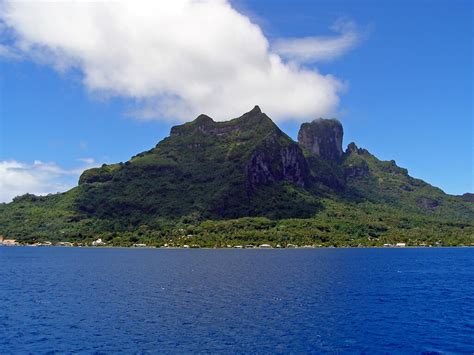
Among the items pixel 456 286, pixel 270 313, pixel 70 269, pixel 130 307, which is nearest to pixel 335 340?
pixel 270 313

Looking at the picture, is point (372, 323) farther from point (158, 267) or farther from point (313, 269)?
point (158, 267)

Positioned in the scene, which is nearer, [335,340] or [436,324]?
[335,340]

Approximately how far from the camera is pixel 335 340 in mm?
67062

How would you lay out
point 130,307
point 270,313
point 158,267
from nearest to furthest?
1. point 270,313
2. point 130,307
3. point 158,267

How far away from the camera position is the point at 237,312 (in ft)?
285

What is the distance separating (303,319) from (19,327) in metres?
47.6

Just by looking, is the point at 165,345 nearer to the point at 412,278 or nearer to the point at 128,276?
the point at 128,276

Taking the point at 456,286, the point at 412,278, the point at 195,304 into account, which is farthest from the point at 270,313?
the point at 412,278

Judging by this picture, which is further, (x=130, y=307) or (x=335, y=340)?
(x=130, y=307)

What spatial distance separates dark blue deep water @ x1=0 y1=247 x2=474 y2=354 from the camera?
65500mm

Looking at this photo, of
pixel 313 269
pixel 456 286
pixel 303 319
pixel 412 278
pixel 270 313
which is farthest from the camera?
pixel 313 269

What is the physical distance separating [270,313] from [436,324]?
28.6 metres

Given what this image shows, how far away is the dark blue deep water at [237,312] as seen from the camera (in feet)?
215

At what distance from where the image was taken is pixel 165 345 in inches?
2530
